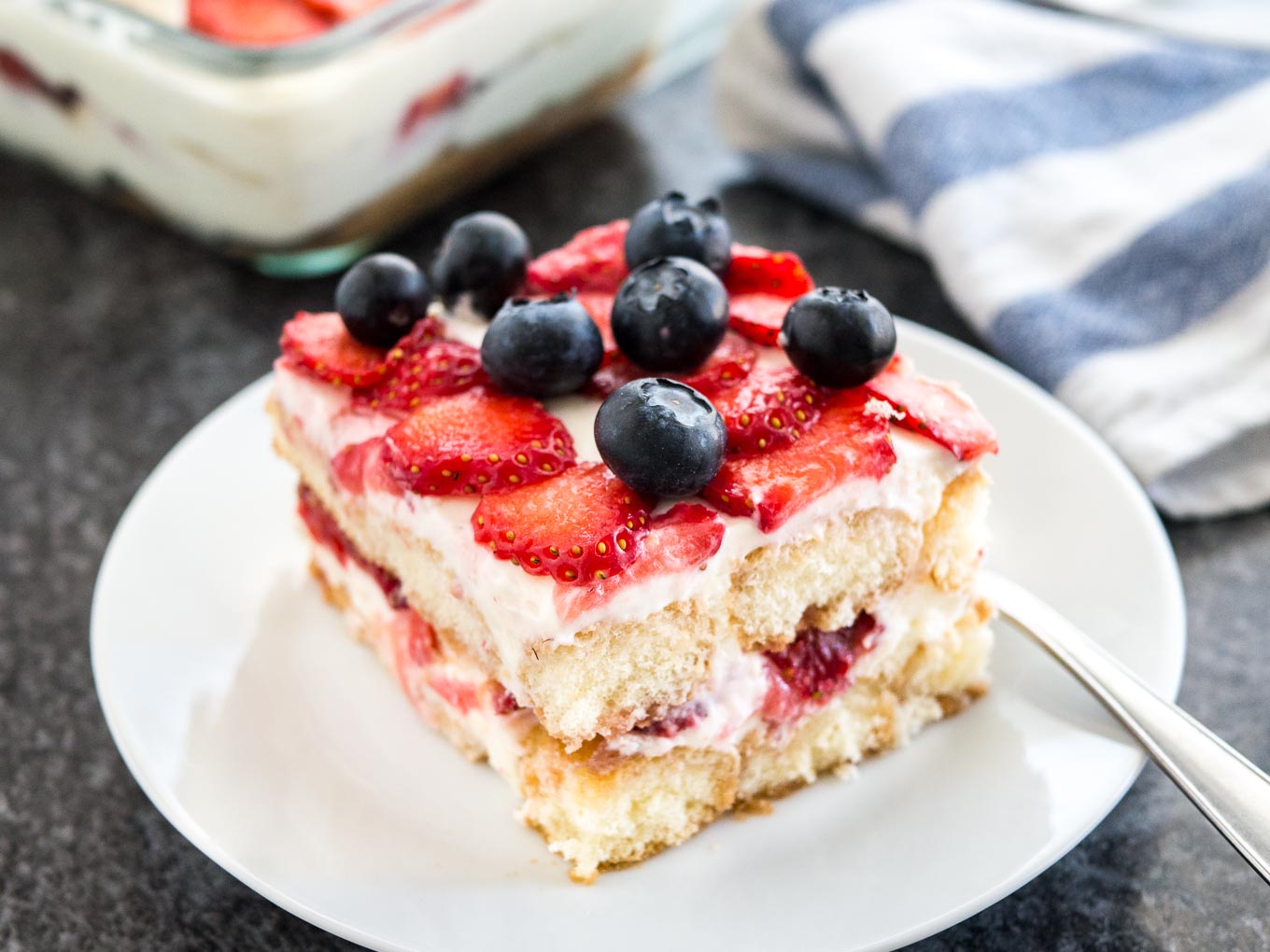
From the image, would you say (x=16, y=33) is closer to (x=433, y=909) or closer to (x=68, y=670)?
(x=68, y=670)

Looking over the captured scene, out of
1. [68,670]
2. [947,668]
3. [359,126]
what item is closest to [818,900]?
[947,668]

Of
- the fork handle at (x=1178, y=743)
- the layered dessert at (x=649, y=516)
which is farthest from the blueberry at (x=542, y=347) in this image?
the fork handle at (x=1178, y=743)

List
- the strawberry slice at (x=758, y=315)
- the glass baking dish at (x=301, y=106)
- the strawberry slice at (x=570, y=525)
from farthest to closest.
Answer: the glass baking dish at (x=301, y=106) < the strawberry slice at (x=758, y=315) < the strawberry slice at (x=570, y=525)

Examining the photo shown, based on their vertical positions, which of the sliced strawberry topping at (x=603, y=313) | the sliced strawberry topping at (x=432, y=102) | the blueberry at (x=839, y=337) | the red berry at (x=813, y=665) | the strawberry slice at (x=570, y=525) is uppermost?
the blueberry at (x=839, y=337)

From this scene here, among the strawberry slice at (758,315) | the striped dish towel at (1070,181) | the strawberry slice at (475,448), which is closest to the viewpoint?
the strawberry slice at (475,448)

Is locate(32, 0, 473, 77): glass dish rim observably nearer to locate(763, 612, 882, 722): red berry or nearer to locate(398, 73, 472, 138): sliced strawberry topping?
locate(398, 73, 472, 138): sliced strawberry topping

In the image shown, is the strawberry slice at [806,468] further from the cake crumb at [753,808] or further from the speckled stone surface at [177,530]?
the speckled stone surface at [177,530]

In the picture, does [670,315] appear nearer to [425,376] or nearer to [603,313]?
[603,313]
